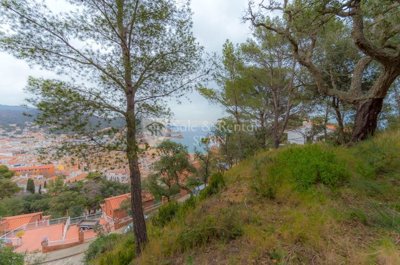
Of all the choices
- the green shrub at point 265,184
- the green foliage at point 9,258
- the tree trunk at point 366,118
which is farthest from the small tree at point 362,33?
the green foliage at point 9,258

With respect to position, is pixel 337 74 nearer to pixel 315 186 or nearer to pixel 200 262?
pixel 315 186

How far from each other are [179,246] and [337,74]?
831 centimetres

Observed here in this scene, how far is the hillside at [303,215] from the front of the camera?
6.98 ft

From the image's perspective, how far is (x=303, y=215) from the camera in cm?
282

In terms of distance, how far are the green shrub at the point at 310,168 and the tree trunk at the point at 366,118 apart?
1.70 m

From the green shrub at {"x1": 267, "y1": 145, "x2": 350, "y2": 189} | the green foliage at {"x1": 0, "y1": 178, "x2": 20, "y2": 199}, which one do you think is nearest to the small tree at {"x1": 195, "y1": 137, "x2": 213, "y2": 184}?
the green shrub at {"x1": 267, "y1": 145, "x2": 350, "y2": 189}

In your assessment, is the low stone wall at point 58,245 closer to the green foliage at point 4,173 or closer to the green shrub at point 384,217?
the green shrub at point 384,217

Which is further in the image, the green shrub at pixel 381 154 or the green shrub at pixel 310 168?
the green shrub at pixel 381 154

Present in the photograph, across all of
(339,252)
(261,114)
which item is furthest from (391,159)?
(261,114)

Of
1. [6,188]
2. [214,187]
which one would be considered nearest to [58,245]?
[214,187]

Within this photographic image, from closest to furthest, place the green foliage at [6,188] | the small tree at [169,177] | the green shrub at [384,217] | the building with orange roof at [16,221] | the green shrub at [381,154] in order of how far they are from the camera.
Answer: the green shrub at [384,217], the green shrub at [381,154], the small tree at [169,177], the building with orange roof at [16,221], the green foliage at [6,188]

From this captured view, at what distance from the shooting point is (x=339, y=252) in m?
2.02

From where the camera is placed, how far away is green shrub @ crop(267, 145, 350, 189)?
11.6ft

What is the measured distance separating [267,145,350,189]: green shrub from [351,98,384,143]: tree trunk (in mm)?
1696
